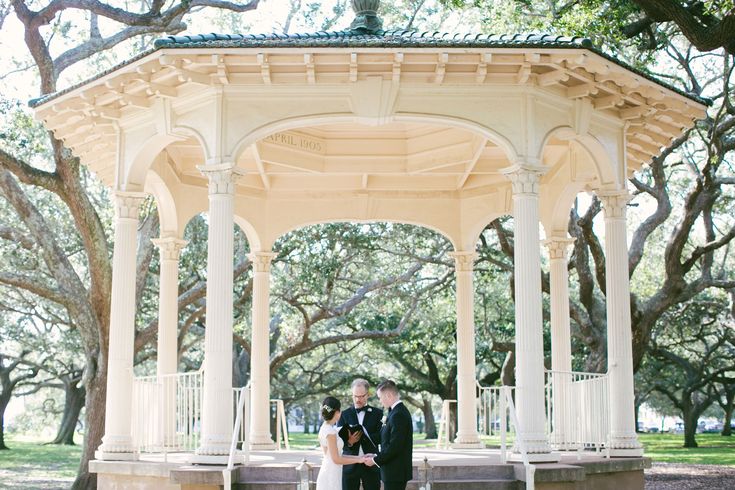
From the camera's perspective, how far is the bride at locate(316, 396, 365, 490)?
947cm

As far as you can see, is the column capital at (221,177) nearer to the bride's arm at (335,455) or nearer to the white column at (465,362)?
the bride's arm at (335,455)

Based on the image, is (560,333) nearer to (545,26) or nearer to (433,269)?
(545,26)

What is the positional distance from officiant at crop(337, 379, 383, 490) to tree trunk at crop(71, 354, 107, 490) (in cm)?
1159

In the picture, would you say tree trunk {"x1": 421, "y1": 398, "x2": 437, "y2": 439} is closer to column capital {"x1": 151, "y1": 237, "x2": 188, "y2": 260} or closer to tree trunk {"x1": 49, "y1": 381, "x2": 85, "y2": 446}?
tree trunk {"x1": 49, "y1": 381, "x2": 85, "y2": 446}

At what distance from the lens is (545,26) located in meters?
19.7

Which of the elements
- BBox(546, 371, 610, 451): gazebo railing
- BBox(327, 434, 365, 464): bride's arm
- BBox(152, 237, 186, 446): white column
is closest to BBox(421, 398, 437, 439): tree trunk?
BBox(152, 237, 186, 446): white column

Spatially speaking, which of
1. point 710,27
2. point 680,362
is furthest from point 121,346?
point 680,362

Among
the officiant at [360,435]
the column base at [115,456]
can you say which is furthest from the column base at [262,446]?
the officiant at [360,435]

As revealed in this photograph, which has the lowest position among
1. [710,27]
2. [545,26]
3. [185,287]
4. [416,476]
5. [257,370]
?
[416,476]

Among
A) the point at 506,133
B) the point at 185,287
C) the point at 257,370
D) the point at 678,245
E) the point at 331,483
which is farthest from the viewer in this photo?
the point at 185,287

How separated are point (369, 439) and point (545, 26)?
12.4 m

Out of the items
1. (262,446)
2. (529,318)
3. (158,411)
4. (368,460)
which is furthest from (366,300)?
(368,460)

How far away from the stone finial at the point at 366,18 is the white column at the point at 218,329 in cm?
312

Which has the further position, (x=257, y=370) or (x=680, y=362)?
(x=680, y=362)
